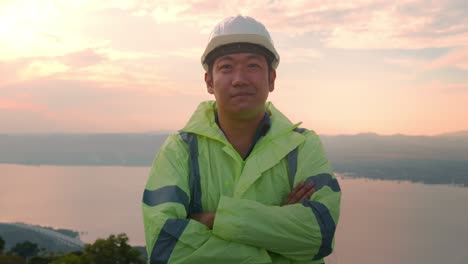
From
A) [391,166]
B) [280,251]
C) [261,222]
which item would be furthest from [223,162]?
[391,166]

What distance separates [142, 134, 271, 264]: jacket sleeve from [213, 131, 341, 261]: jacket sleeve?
0.13ft

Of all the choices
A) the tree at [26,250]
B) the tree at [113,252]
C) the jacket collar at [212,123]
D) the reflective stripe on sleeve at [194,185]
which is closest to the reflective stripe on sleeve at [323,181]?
the jacket collar at [212,123]

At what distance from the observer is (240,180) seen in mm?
1860

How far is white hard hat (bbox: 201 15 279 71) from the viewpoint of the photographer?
6.22ft

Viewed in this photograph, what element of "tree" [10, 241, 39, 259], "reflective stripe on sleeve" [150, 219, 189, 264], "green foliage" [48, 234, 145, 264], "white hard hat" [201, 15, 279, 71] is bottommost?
"tree" [10, 241, 39, 259]

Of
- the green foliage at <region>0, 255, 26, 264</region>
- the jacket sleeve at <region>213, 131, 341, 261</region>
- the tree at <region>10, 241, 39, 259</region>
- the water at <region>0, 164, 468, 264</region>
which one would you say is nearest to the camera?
the jacket sleeve at <region>213, 131, 341, 261</region>

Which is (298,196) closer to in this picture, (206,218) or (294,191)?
(294,191)

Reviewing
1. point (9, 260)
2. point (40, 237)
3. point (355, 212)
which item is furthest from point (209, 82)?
point (40, 237)

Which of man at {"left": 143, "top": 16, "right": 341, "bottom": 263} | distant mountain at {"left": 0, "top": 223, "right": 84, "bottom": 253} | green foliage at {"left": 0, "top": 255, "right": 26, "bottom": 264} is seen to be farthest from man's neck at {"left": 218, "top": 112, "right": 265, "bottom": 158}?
distant mountain at {"left": 0, "top": 223, "right": 84, "bottom": 253}

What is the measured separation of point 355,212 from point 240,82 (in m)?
53.5

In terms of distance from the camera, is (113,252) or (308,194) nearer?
(308,194)

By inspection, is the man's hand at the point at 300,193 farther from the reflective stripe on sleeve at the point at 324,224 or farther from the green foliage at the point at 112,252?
the green foliage at the point at 112,252

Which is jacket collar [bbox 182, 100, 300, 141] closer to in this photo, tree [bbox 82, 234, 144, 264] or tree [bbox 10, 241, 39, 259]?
tree [bbox 82, 234, 144, 264]

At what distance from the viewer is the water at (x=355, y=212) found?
4325 cm
